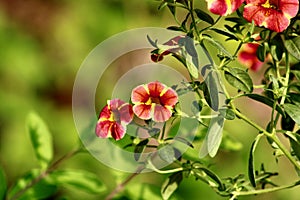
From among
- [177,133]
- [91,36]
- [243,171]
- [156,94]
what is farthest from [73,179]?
[91,36]

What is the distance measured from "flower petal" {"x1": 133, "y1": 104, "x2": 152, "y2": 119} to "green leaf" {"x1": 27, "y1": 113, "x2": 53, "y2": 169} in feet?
1.38

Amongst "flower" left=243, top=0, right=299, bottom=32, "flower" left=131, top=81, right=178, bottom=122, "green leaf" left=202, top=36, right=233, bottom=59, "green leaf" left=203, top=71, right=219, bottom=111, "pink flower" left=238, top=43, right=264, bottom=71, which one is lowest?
"flower" left=131, top=81, right=178, bottom=122

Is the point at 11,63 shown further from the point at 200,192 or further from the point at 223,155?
the point at 200,192

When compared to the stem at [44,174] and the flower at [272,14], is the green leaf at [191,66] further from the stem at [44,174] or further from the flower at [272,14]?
the stem at [44,174]

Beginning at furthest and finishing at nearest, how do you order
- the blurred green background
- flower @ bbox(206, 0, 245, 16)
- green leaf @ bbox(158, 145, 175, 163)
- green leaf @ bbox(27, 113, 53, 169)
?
the blurred green background → green leaf @ bbox(27, 113, 53, 169) → green leaf @ bbox(158, 145, 175, 163) → flower @ bbox(206, 0, 245, 16)

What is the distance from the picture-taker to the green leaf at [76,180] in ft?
3.91

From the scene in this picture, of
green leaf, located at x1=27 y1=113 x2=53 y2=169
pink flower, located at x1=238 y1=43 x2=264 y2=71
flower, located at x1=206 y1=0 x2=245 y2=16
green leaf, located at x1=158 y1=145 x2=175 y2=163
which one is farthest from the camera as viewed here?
green leaf, located at x1=27 y1=113 x2=53 y2=169

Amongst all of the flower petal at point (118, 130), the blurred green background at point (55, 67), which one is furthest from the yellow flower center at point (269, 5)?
the blurred green background at point (55, 67)

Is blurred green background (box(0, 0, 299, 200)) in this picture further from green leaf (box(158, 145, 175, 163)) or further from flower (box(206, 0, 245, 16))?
flower (box(206, 0, 245, 16))

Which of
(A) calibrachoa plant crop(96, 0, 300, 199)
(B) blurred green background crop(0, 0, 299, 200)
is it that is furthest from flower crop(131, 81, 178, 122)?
(B) blurred green background crop(0, 0, 299, 200)

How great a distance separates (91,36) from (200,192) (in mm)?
842

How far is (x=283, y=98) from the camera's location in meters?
0.89

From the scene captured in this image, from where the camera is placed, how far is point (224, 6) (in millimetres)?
796

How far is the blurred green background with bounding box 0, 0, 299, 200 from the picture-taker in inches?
84.8
